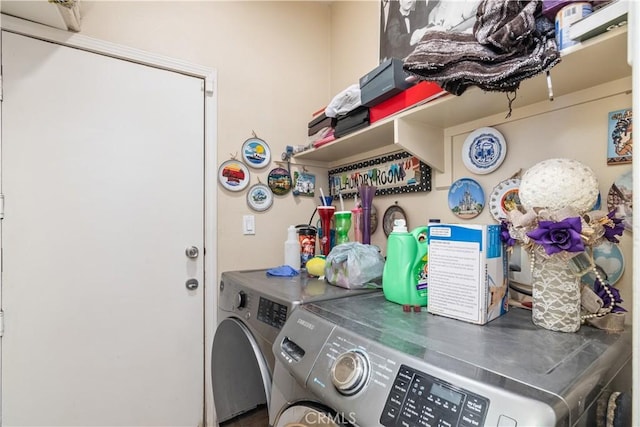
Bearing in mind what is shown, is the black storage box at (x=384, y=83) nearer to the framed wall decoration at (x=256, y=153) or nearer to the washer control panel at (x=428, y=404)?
the framed wall decoration at (x=256, y=153)

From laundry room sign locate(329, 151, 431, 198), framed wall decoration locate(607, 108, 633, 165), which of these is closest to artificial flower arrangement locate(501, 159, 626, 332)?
framed wall decoration locate(607, 108, 633, 165)

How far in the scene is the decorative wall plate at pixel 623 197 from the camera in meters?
0.83

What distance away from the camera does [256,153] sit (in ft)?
5.91

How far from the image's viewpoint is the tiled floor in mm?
1227

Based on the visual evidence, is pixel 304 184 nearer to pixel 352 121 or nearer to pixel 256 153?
pixel 256 153

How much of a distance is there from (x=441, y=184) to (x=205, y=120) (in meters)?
1.25

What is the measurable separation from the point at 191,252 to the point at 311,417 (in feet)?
3.75

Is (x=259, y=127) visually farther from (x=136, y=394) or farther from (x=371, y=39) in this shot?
(x=136, y=394)

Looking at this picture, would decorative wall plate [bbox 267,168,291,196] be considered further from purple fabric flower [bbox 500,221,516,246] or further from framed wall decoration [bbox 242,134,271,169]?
purple fabric flower [bbox 500,221,516,246]

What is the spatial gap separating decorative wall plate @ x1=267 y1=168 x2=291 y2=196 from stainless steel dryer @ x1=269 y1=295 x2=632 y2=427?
41.8 inches

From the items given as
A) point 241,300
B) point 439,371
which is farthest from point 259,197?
point 439,371

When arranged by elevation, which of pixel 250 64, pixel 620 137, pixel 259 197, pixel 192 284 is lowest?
pixel 192 284

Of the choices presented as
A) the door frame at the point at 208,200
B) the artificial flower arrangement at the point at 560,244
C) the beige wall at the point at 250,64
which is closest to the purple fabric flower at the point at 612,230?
the artificial flower arrangement at the point at 560,244

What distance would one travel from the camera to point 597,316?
29.9 inches
